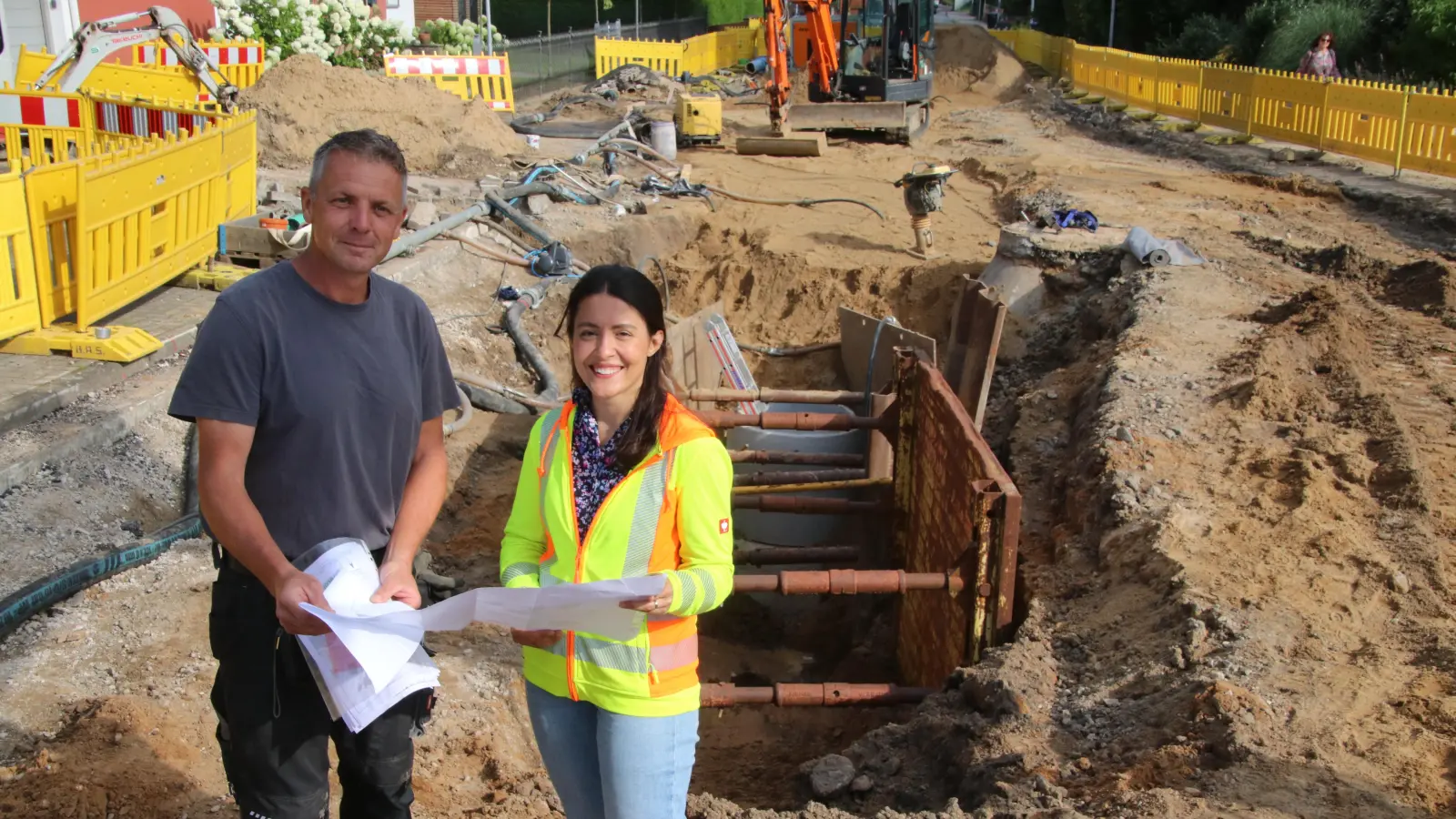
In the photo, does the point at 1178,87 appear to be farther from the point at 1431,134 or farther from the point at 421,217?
the point at 421,217

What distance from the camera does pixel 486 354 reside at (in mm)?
9547

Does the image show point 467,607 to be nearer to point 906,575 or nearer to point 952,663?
point 906,575

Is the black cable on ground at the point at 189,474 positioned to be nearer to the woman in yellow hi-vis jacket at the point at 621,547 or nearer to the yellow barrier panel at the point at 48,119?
the woman in yellow hi-vis jacket at the point at 621,547

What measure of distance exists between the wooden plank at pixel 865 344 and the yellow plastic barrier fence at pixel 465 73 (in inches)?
527

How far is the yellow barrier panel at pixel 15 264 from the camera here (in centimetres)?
655

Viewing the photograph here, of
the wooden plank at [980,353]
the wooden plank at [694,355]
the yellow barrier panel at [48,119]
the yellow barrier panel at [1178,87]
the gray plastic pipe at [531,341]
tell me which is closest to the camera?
the wooden plank at [980,353]

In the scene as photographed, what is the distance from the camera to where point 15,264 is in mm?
6852

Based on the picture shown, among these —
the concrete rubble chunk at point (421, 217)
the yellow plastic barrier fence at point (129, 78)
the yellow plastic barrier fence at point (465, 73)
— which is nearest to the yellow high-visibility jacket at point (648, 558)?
the concrete rubble chunk at point (421, 217)

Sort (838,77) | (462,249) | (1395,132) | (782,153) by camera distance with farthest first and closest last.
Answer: (838,77) → (782,153) → (1395,132) → (462,249)

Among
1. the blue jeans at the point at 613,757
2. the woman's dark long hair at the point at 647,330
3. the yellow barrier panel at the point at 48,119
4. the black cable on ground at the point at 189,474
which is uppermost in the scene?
the yellow barrier panel at the point at 48,119

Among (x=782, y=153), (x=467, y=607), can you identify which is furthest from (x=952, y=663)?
(x=782, y=153)

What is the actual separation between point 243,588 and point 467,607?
512 millimetres

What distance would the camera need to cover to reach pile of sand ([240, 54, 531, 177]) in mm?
14203

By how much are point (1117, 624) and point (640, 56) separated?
27981 mm
